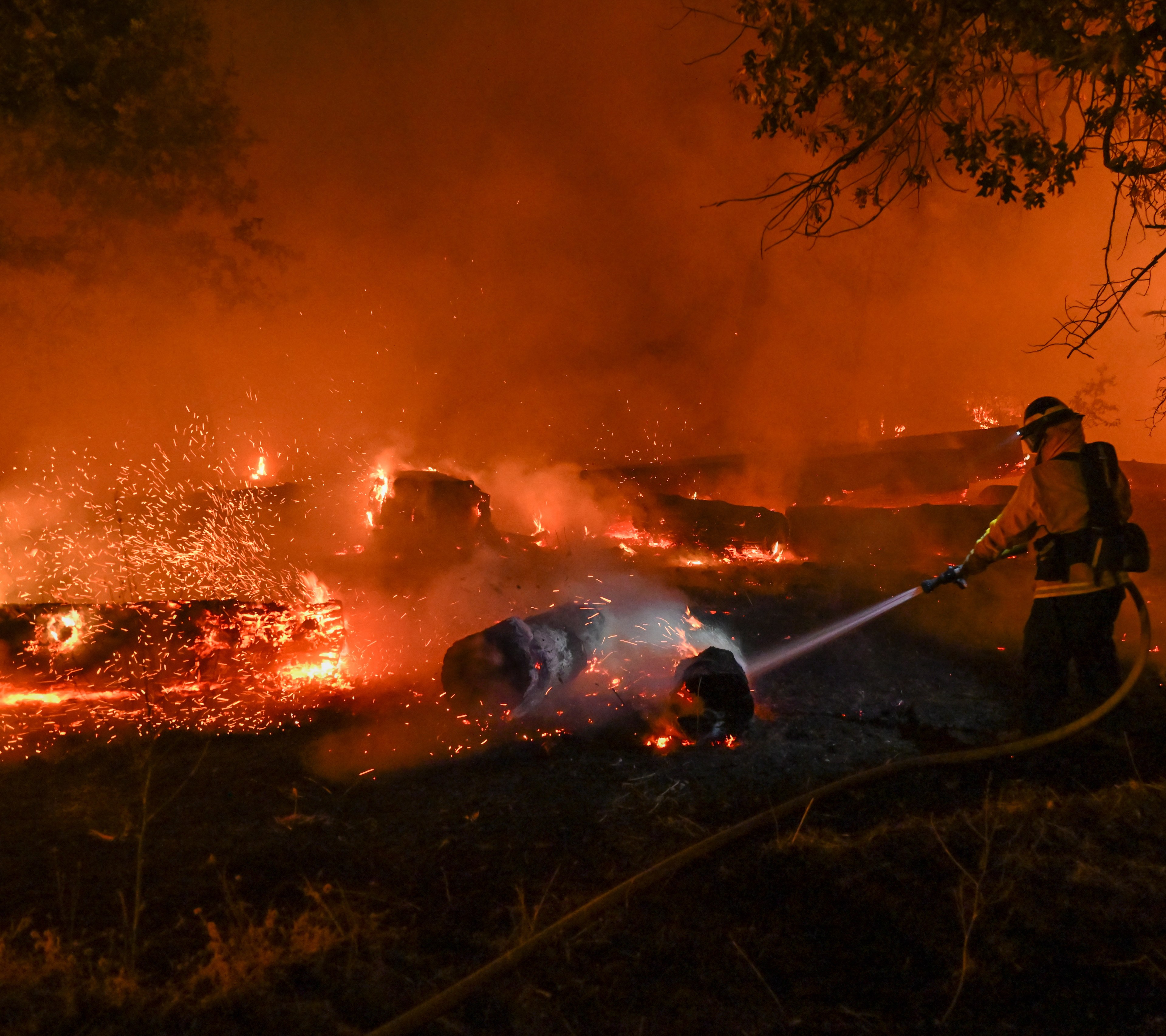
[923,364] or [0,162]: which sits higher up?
[0,162]

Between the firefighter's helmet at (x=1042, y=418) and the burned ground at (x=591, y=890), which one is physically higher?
the firefighter's helmet at (x=1042, y=418)

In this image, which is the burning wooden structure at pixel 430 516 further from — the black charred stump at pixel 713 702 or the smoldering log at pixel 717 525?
the black charred stump at pixel 713 702

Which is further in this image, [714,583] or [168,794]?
[714,583]

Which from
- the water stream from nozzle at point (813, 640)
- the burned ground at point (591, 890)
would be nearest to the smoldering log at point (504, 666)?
the burned ground at point (591, 890)

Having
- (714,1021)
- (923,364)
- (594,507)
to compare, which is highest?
(923,364)

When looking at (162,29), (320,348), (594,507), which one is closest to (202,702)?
(594,507)

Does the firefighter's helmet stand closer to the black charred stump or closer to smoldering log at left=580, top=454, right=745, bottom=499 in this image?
the black charred stump

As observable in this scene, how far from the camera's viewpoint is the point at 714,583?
852 cm

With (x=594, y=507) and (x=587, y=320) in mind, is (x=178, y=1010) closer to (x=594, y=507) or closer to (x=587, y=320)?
(x=594, y=507)

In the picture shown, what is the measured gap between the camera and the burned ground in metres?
2.20

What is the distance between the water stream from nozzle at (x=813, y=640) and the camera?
6.42m

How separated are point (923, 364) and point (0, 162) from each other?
787 inches

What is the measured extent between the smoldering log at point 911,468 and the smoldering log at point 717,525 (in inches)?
105

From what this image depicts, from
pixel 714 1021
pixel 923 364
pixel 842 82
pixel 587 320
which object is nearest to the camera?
pixel 714 1021
